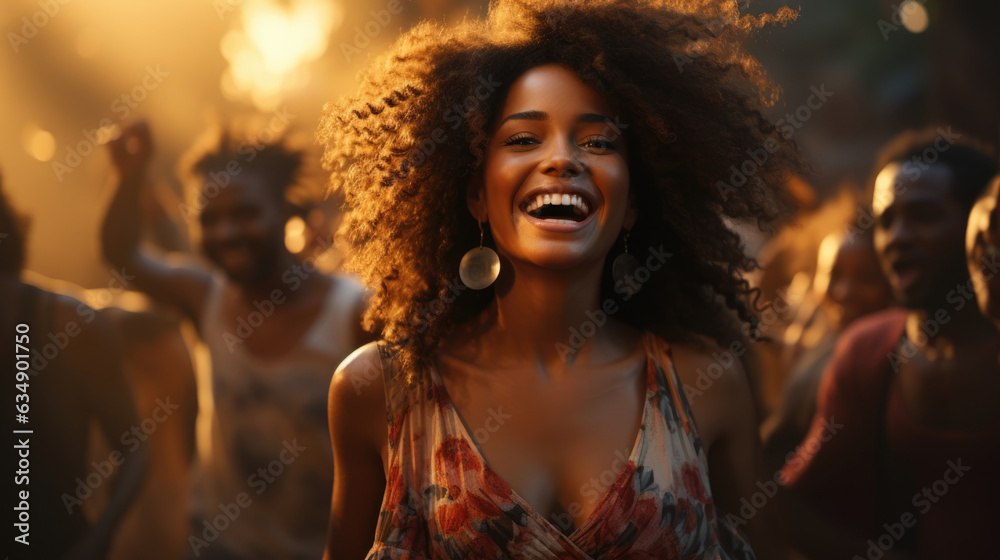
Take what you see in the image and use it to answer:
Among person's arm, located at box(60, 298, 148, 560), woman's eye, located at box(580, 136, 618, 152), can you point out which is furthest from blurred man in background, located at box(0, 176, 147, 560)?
woman's eye, located at box(580, 136, 618, 152)

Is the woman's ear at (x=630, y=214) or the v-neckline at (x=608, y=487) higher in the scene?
the woman's ear at (x=630, y=214)

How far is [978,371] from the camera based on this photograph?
325cm

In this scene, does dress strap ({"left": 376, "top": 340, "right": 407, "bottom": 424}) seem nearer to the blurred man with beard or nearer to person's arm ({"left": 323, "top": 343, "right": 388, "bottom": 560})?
person's arm ({"left": 323, "top": 343, "right": 388, "bottom": 560})

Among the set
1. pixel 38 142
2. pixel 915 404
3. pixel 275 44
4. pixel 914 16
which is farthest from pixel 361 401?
pixel 914 16

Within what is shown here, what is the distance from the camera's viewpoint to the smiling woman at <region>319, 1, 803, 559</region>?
1.45 meters

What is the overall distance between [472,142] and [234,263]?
7.74 feet

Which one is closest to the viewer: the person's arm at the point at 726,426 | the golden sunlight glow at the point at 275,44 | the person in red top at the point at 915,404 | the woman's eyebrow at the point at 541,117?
the woman's eyebrow at the point at 541,117

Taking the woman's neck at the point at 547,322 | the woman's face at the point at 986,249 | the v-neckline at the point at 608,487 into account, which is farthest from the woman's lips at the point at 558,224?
the woman's face at the point at 986,249

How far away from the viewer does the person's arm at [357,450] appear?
5.14 feet

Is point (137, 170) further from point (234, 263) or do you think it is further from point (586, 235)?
point (586, 235)

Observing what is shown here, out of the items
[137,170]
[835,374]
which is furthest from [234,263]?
[835,374]

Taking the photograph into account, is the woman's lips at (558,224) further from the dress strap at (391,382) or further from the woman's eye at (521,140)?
the dress strap at (391,382)

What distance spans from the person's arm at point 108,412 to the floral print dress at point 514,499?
2.55m

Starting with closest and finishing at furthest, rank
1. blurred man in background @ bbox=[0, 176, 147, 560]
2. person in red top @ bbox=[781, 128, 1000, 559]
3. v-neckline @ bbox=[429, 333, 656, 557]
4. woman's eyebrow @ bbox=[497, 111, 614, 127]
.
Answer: v-neckline @ bbox=[429, 333, 656, 557], woman's eyebrow @ bbox=[497, 111, 614, 127], person in red top @ bbox=[781, 128, 1000, 559], blurred man in background @ bbox=[0, 176, 147, 560]
